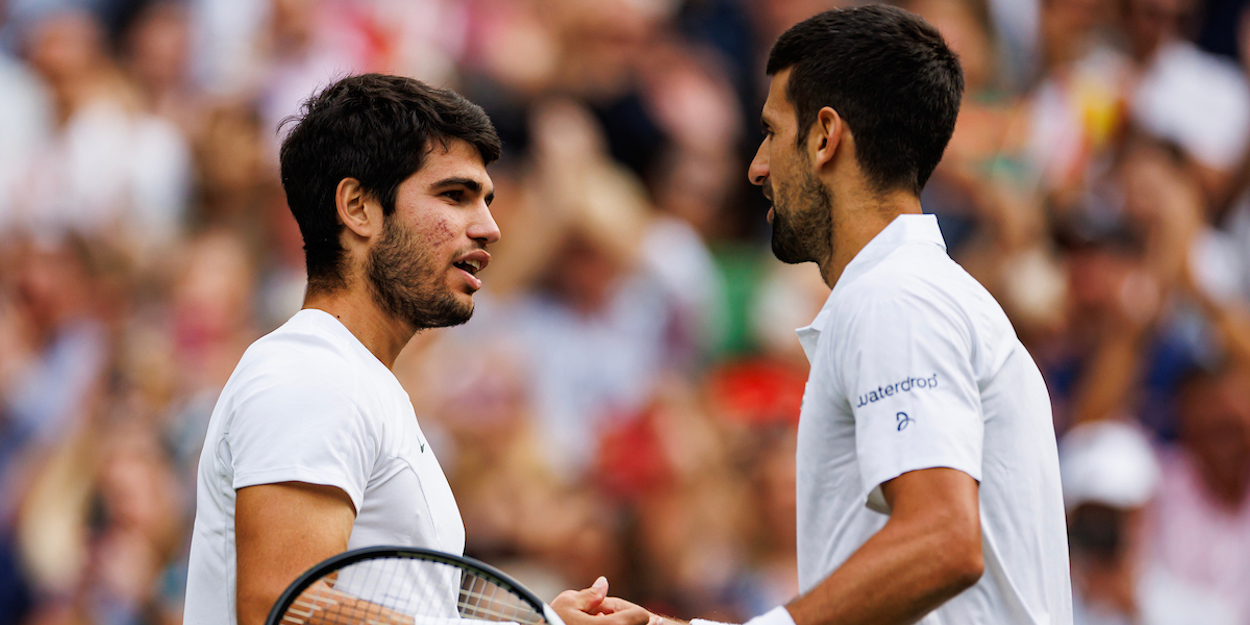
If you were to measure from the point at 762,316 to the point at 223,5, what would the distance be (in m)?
3.77

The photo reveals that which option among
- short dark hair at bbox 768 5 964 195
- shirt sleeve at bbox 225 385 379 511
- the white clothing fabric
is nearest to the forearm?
short dark hair at bbox 768 5 964 195

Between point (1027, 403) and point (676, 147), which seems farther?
point (676, 147)

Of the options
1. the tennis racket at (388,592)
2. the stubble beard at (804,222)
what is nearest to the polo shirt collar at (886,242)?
the stubble beard at (804,222)

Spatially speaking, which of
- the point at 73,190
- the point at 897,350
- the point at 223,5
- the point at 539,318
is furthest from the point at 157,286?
the point at 897,350

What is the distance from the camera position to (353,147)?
272 centimetres

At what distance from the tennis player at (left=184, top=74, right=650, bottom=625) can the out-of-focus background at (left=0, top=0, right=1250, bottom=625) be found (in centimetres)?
390

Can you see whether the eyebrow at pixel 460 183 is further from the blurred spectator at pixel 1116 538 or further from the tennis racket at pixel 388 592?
the blurred spectator at pixel 1116 538

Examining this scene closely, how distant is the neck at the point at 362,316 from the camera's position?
2.69m

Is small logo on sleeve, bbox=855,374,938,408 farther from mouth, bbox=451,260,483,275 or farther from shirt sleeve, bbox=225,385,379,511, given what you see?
mouth, bbox=451,260,483,275

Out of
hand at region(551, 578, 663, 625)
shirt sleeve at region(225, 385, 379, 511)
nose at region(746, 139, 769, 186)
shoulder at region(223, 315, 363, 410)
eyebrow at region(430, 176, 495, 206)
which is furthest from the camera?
eyebrow at region(430, 176, 495, 206)

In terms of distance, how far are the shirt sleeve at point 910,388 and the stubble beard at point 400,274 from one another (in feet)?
3.15

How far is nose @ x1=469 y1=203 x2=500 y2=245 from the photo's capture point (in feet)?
9.13

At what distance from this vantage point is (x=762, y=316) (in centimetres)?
725

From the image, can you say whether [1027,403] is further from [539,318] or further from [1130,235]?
[1130,235]
